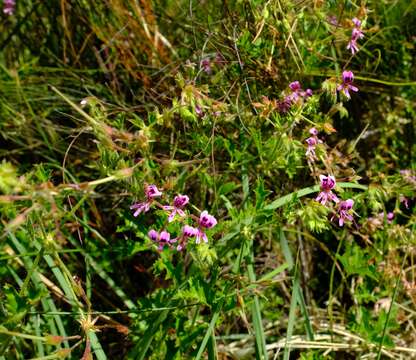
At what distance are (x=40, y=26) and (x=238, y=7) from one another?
4.01 ft

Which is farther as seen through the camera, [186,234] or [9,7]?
[9,7]

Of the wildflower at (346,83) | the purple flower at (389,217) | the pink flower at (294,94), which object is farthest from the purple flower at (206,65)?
the purple flower at (389,217)

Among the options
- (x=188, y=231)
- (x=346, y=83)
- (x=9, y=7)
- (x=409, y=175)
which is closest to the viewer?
(x=188, y=231)

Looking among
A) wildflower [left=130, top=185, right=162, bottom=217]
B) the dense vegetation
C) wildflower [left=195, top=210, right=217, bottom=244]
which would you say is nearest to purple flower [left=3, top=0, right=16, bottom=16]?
the dense vegetation

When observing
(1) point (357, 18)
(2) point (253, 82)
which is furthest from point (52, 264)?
(1) point (357, 18)

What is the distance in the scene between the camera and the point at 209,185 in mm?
1790

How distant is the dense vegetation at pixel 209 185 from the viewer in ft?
5.01

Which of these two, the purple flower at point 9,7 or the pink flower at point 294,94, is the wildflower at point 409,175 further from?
the purple flower at point 9,7

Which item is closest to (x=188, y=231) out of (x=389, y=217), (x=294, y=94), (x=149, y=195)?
(x=149, y=195)

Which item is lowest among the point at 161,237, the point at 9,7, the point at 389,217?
the point at 389,217

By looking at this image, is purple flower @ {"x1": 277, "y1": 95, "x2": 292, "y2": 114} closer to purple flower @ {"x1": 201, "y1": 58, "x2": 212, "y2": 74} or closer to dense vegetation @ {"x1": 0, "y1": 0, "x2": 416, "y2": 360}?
dense vegetation @ {"x1": 0, "y1": 0, "x2": 416, "y2": 360}

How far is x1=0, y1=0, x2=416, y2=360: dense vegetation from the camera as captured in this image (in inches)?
60.1

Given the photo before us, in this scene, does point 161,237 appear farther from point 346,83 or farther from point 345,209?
point 346,83

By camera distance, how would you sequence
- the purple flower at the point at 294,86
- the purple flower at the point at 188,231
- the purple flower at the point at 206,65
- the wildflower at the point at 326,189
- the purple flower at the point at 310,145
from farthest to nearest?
the purple flower at the point at 206,65 → the purple flower at the point at 294,86 → the purple flower at the point at 310,145 → the wildflower at the point at 326,189 → the purple flower at the point at 188,231
